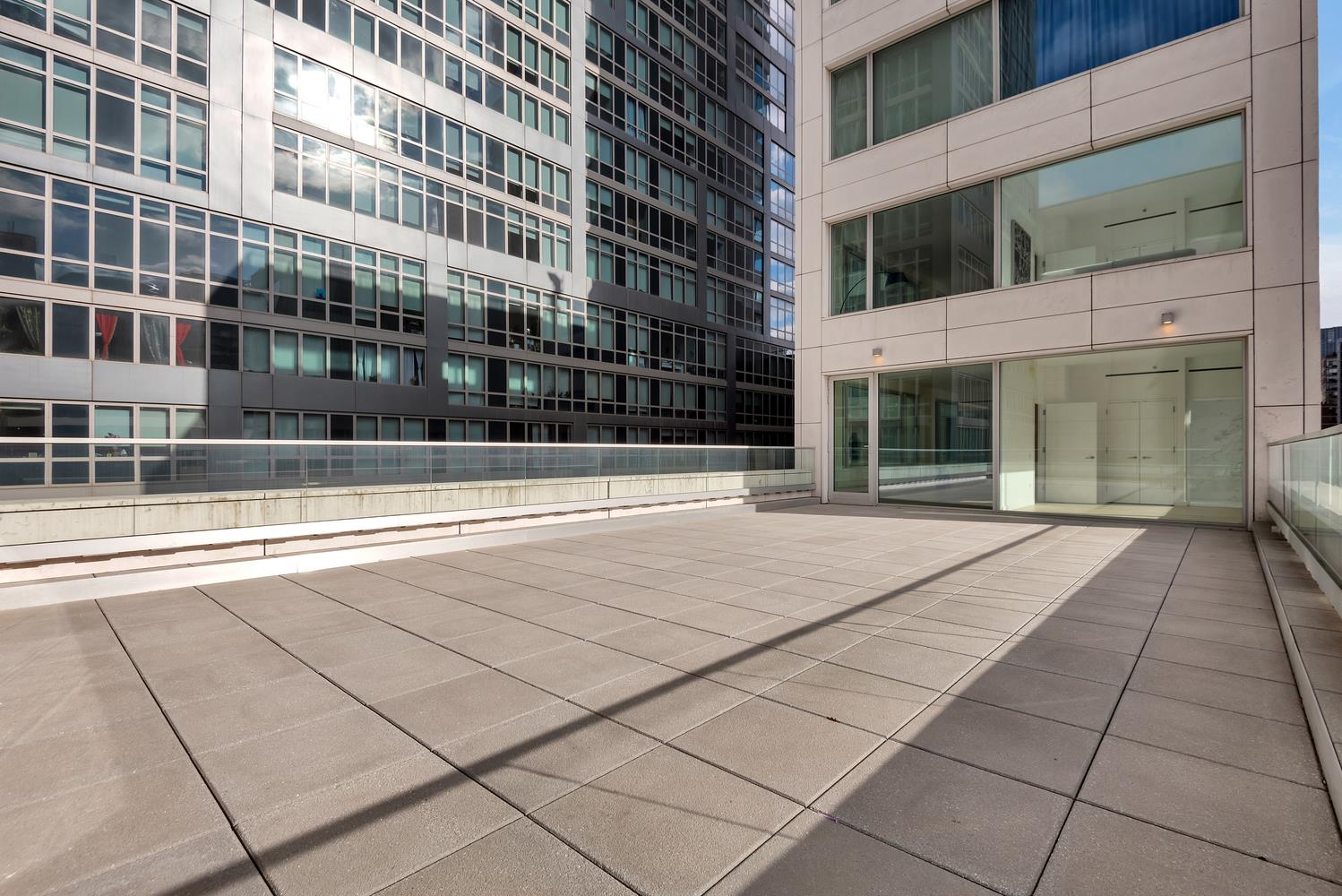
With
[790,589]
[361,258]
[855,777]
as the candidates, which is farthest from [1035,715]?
[361,258]

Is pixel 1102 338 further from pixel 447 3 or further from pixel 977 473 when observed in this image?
pixel 447 3

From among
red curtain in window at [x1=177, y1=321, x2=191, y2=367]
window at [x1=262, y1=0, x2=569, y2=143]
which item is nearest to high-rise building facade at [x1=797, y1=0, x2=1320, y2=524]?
window at [x1=262, y1=0, x2=569, y2=143]

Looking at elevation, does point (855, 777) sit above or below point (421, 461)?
below

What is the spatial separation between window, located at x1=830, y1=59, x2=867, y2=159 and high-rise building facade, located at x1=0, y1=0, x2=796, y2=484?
1886cm

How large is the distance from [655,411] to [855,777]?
126ft

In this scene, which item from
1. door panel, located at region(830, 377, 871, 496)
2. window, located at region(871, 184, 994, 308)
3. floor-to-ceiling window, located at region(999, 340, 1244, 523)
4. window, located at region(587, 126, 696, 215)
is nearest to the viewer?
floor-to-ceiling window, located at region(999, 340, 1244, 523)

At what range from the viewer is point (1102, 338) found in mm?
14070

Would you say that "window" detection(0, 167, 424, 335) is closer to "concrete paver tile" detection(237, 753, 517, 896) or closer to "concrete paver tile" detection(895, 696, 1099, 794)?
"concrete paver tile" detection(237, 753, 517, 896)

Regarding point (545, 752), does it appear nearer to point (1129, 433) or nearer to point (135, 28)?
point (1129, 433)

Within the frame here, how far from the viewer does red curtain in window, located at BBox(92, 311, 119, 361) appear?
22.0m

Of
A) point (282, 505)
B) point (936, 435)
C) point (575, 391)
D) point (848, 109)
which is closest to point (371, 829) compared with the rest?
point (282, 505)

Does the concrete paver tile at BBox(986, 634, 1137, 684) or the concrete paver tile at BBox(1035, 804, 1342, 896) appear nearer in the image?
the concrete paver tile at BBox(1035, 804, 1342, 896)

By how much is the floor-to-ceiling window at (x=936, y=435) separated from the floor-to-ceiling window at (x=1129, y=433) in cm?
50

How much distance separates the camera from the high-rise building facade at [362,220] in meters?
21.6
